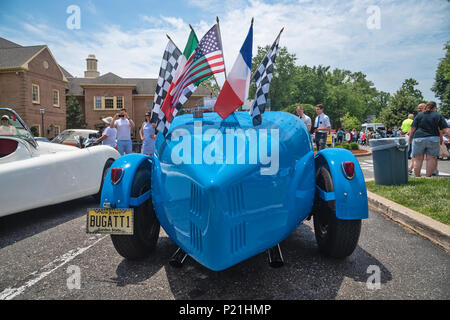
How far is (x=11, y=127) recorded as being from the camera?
435cm

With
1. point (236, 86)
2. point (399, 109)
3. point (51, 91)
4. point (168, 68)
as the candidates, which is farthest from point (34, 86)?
point (399, 109)

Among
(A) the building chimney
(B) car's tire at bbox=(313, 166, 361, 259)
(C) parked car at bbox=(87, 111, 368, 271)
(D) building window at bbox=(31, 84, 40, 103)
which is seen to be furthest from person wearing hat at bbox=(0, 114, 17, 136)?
(A) the building chimney

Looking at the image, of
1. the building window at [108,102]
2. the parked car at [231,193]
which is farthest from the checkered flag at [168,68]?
the building window at [108,102]

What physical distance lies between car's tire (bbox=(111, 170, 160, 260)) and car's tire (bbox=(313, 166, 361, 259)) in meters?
1.58

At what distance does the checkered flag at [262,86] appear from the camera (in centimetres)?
256

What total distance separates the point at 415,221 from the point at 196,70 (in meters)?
3.09

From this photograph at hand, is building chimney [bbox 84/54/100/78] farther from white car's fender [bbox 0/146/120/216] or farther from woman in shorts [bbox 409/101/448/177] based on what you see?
woman in shorts [bbox 409/101/448/177]

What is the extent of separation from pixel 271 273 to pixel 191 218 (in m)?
0.88

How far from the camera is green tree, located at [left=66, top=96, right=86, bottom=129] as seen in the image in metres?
36.8

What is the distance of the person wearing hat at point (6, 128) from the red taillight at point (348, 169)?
4.36 meters

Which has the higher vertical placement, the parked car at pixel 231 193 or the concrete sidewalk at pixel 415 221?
the parked car at pixel 231 193

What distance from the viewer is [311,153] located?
2.78 meters

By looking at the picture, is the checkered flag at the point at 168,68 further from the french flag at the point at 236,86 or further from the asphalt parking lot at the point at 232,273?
the asphalt parking lot at the point at 232,273

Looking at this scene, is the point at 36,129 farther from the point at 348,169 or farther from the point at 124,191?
the point at 348,169
